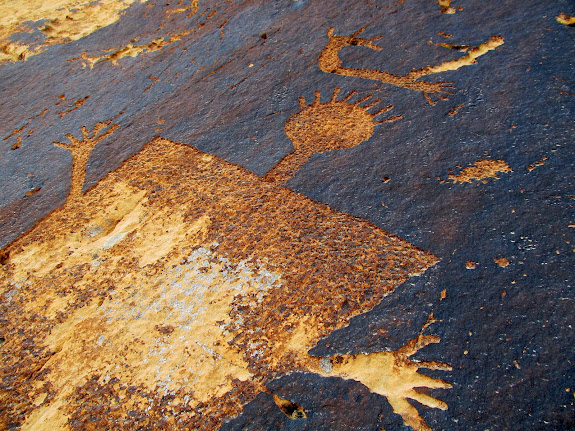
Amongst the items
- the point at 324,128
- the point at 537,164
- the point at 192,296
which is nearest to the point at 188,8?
the point at 324,128

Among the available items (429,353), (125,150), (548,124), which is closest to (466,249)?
(429,353)

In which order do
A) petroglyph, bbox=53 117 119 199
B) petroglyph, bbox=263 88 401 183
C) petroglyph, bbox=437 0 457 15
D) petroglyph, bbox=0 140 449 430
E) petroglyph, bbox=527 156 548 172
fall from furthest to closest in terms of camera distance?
1. petroglyph, bbox=437 0 457 15
2. petroglyph, bbox=53 117 119 199
3. petroglyph, bbox=263 88 401 183
4. petroglyph, bbox=527 156 548 172
5. petroglyph, bbox=0 140 449 430

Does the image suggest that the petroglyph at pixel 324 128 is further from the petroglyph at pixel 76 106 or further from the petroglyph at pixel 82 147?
the petroglyph at pixel 76 106

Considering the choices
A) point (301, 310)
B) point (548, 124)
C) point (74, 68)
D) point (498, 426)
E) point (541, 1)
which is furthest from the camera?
point (74, 68)

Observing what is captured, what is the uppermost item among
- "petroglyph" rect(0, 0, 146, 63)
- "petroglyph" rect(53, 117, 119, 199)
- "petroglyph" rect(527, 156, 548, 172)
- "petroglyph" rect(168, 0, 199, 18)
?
"petroglyph" rect(0, 0, 146, 63)

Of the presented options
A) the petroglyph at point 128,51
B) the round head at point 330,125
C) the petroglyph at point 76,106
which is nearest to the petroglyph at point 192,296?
the round head at point 330,125

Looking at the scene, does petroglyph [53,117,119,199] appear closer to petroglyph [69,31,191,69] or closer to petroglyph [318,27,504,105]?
petroglyph [69,31,191,69]

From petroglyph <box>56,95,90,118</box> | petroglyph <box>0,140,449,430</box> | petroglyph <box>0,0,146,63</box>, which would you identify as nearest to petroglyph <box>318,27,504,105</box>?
petroglyph <box>0,140,449,430</box>

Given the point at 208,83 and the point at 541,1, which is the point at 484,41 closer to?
the point at 541,1
